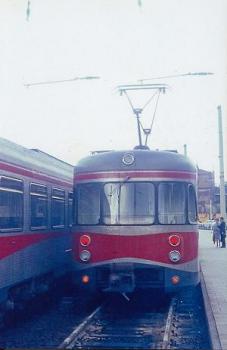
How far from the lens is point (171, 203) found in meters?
11.3

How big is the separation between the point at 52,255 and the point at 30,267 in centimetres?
167

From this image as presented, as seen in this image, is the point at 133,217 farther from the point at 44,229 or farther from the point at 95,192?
the point at 44,229

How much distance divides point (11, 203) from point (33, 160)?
168 centimetres

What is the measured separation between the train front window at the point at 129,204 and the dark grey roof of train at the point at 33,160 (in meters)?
1.59

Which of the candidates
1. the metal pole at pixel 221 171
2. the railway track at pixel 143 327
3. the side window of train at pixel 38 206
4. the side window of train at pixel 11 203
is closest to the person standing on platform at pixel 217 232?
the metal pole at pixel 221 171

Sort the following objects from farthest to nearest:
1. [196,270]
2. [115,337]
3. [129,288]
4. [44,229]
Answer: [44,229] < [196,270] < [129,288] < [115,337]

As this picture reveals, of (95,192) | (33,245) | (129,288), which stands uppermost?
(95,192)

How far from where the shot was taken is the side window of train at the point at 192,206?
11.4 meters

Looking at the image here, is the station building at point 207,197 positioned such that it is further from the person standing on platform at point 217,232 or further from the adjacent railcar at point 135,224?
the adjacent railcar at point 135,224

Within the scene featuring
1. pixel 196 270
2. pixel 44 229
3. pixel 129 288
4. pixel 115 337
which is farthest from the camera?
pixel 44 229

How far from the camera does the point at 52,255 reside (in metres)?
13.1

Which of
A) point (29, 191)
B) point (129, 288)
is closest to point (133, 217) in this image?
point (129, 288)

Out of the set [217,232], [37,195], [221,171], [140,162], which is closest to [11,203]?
[37,195]

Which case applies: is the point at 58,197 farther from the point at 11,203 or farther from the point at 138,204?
the point at 11,203
